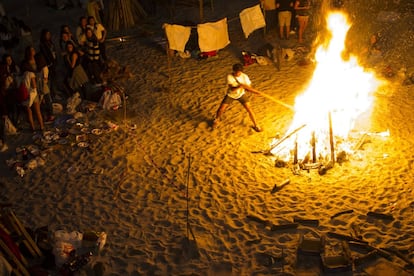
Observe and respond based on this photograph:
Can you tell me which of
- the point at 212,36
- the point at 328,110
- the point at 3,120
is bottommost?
the point at 3,120

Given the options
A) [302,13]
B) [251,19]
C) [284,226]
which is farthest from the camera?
[302,13]

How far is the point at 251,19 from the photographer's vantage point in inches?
589

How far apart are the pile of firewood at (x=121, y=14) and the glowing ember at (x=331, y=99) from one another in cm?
694

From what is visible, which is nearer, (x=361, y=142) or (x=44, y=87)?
(x=361, y=142)

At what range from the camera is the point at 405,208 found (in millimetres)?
9000

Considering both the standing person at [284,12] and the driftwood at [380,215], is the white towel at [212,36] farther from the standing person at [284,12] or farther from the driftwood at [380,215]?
the driftwood at [380,215]

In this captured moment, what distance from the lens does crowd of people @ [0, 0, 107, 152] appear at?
455 inches

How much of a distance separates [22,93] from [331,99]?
22.5 feet

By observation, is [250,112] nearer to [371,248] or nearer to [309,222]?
[309,222]

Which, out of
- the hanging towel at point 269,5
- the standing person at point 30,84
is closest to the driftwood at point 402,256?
the standing person at point 30,84

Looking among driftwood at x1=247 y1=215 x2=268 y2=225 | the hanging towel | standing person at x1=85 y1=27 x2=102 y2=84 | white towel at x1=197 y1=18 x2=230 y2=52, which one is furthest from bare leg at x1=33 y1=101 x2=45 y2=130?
the hanging towel

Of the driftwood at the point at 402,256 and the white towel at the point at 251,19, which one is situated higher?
the white towel at the point at 251,19

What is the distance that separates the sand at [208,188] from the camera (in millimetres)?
8336

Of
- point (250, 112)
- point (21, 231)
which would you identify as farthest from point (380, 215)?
point (21, 231)
